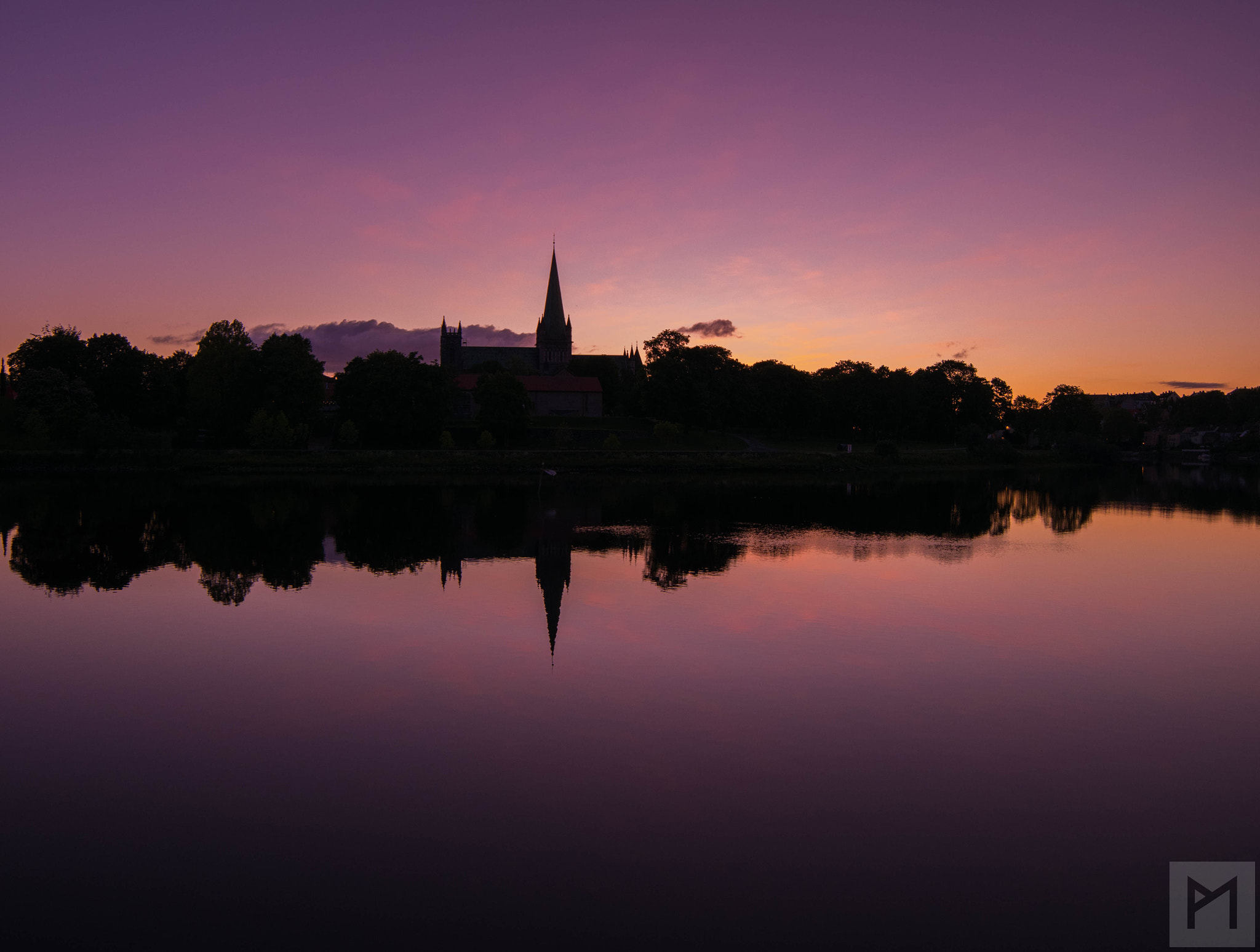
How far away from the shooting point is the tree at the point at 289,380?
73000 millimetres

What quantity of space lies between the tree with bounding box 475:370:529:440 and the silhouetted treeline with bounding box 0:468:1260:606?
25744 millimetres

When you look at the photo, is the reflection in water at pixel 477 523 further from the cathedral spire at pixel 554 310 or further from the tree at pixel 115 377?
the cathedral spire at pixel 554 310

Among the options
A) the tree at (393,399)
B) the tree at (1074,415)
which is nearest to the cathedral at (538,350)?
the tree at (393,399)

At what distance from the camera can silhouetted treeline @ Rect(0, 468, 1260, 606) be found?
24.1m

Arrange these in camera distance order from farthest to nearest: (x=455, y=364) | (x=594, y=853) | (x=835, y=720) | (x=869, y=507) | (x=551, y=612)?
1. (x=455, y=364)
2. (x=869, y=507)
3. (x=551, y=612)
4. (x=835, y=720)
5. (x=594, y=853)

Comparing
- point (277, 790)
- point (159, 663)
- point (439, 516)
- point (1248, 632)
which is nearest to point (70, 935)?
point (277, 790)

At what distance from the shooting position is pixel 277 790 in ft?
29.9

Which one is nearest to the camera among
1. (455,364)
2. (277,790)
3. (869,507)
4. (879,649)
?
(277,790)

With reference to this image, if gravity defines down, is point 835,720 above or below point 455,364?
below

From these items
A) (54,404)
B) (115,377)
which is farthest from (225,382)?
(54,404)

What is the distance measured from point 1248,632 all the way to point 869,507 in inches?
1043

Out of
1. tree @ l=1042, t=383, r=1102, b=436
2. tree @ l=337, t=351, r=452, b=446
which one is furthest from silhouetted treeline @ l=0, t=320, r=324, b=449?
tree @ l=1042, t=383, r=1102, b=436

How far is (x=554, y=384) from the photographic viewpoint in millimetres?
108000

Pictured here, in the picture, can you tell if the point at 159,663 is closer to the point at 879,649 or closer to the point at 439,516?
the point at 879,649
